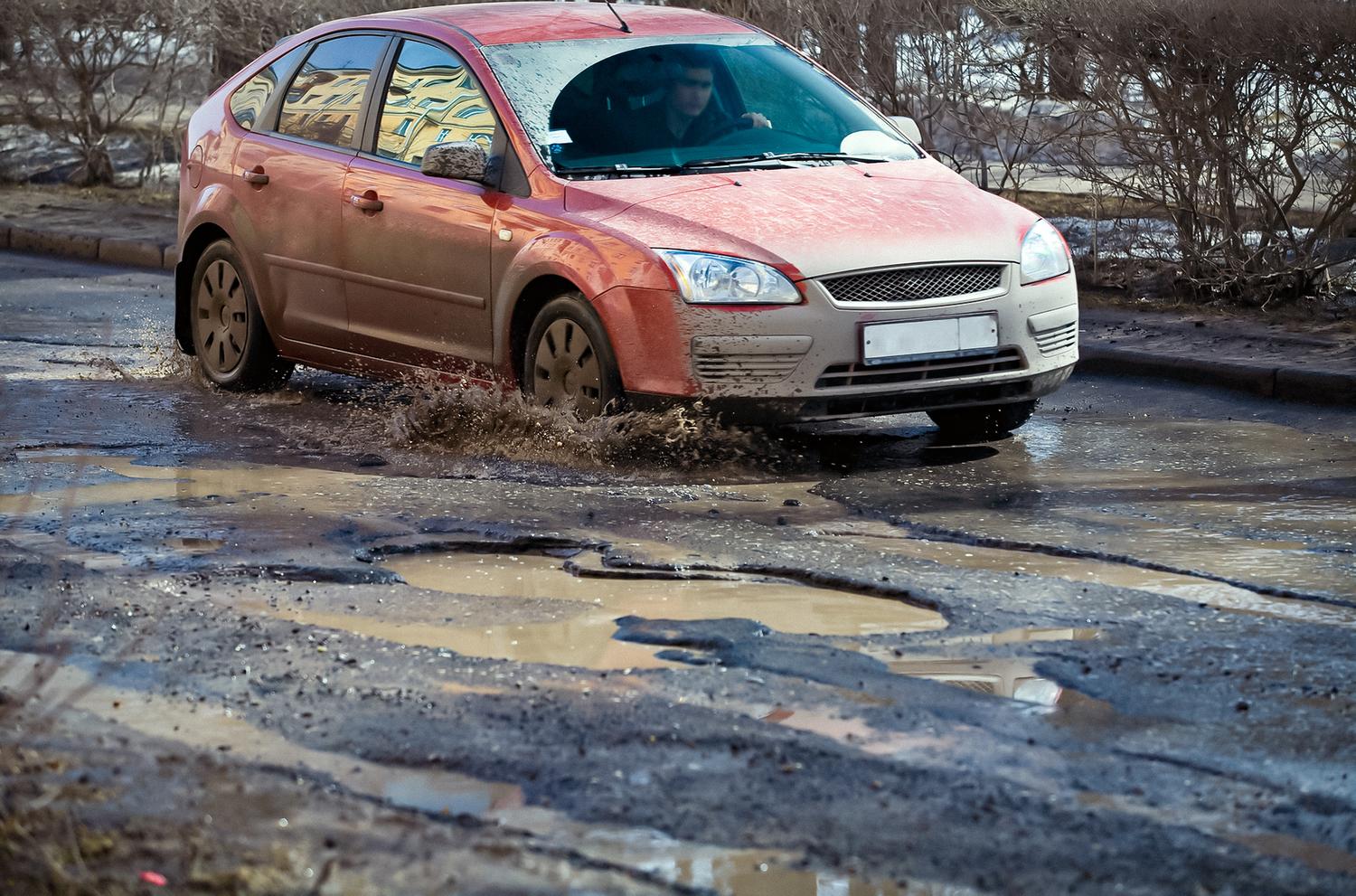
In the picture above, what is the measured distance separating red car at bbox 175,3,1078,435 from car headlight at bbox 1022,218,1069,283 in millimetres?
14

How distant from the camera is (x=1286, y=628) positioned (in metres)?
4.84

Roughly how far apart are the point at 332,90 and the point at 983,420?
3036 millimetres

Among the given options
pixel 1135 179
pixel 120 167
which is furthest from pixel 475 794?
pixel 120 167

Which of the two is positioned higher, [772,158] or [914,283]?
[772,158]

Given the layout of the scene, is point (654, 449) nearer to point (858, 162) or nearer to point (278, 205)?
point (858, 162)

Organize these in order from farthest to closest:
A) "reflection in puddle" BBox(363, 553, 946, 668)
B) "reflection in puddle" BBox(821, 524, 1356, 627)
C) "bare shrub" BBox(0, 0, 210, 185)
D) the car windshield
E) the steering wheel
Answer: "bare shrub" BBox(0, 0, 210, 185)
the steering wheel
the car windshield
"reflection in puddle" BBox(821, 524, 1356, 627)
"reflection in puddle" BBox(363, 553, 946, 668)

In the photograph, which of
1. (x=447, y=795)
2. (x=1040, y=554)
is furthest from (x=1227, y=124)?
(x=447, y=795)

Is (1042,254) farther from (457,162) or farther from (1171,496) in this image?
(457,162)

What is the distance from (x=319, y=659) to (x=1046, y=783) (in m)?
1.72

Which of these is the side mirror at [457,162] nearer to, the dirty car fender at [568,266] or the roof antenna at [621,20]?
the dirty car fender at [568,266]

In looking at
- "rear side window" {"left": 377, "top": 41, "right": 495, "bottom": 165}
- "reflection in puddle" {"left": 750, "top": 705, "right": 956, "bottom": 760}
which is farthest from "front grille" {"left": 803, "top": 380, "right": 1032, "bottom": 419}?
"reflection in puddle" {"left": 750, "top": 705, "right": 956, "bottom": 760}

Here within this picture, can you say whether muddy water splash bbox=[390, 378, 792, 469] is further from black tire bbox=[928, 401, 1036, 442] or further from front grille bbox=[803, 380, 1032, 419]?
black tire bbox=[928, 401, 1036, 442]

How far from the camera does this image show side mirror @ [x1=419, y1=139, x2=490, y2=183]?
7.45 m

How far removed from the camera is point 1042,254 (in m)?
7.39
